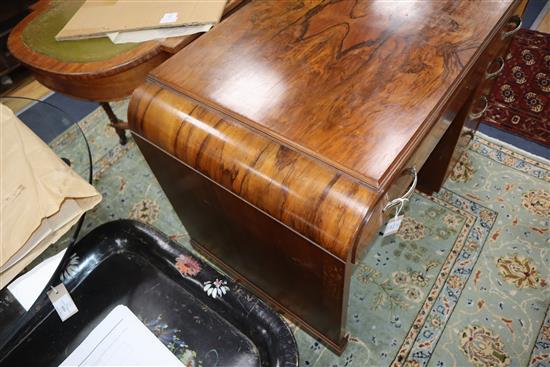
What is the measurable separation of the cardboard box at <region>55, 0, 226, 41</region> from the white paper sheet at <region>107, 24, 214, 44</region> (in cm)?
1

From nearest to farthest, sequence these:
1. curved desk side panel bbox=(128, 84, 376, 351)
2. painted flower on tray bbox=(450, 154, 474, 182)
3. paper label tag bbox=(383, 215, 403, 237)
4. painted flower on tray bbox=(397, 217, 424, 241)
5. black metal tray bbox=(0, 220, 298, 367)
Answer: curved desk side panel bbox=(128, 84, 376, 351) → paper label tag bbox=(383, 215, 403, 237) → black metal tray bbox=(0, 220, 298, 367) → painted flower on tray bbox=(397, 217, 424, 241) → painted flower on tray bbox=(450, 154, 474, 182)

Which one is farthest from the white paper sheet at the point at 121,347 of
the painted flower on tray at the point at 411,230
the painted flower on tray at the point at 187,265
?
the painted flower on tray at the point at 411,230

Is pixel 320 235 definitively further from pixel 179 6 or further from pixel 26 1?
pixel 26 1

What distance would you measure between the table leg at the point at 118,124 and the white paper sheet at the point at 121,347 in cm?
96

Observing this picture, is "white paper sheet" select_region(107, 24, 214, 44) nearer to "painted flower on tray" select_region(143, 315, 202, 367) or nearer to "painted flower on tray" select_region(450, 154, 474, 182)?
"painted flower on tray" select_region(143, 315, 202, 367)

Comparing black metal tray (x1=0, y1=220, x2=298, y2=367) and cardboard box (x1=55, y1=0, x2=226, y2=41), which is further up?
cardboard box (x1=55, y1=0, x2=226, y2=41)

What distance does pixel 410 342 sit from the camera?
114 centimetres

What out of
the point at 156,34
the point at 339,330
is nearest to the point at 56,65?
the point at 156,34

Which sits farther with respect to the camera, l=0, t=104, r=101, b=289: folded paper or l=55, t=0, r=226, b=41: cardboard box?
l=55, t=0, r=226, b=41: cardboard box

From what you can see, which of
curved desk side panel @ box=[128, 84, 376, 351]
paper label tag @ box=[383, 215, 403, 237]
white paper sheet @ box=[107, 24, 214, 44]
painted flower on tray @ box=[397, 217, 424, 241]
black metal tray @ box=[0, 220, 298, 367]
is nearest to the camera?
curved desk side panel @ box=[128, 84, 376, 351]

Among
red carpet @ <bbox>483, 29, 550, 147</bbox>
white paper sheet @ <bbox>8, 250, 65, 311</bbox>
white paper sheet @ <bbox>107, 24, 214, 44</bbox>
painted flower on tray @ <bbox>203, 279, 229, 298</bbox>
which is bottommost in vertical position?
red carpet @ <bbox>483, 29, 550, 147</bbox>

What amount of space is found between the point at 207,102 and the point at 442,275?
976mm

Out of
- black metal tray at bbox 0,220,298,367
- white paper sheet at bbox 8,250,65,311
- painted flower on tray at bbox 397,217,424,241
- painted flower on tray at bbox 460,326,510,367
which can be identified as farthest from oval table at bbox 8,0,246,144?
painted flower on tray at bbox 460,326,510,367

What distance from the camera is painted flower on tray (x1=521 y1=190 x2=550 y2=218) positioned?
1.36 metres
